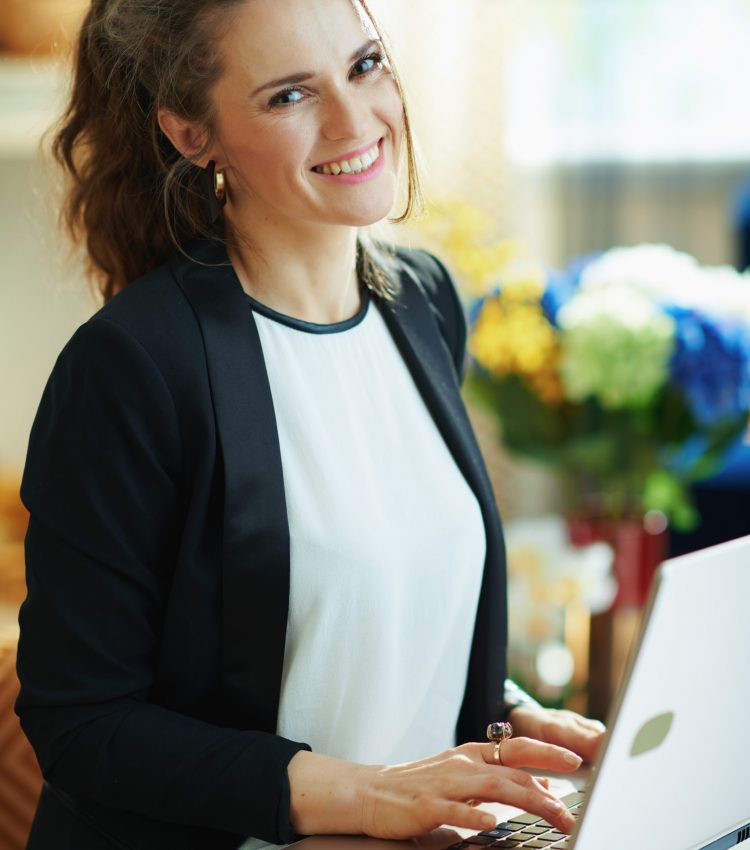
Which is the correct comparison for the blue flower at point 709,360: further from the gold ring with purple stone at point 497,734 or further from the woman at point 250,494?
the gold ring with purple stone at point 497,734

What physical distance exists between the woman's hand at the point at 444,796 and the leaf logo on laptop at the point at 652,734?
0.18m

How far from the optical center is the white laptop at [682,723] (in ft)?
2.35

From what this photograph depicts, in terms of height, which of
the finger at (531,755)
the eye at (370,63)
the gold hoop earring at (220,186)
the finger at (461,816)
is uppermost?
the eye at (370,63)

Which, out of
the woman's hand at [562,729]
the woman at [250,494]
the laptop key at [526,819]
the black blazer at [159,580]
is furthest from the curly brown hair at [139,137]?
the laptop key at [526,819]

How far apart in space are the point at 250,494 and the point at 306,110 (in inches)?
14.5

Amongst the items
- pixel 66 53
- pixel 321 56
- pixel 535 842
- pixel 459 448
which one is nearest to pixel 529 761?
pixel 535 842

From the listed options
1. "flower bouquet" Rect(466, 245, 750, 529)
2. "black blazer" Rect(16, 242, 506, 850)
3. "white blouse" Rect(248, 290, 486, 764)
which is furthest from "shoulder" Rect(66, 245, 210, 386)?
"flower bouquet" Rect(466, 245, 750, 529)

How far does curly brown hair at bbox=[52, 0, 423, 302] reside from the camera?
1108 millimetres

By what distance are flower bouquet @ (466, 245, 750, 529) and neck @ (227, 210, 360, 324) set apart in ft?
2.19

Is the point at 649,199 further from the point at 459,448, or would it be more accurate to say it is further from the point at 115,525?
the point at 115,525

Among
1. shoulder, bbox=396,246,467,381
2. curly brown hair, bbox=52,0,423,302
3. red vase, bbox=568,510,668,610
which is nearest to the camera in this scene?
curly brown hair, bbox=52,0,423,302

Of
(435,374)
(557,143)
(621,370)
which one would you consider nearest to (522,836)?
(435,374)

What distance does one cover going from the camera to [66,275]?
137cm

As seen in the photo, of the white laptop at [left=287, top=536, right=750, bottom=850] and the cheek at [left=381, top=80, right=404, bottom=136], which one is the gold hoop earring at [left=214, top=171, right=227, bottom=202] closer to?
the cheek at [left=381, top=80, right=404, bottom=136]
